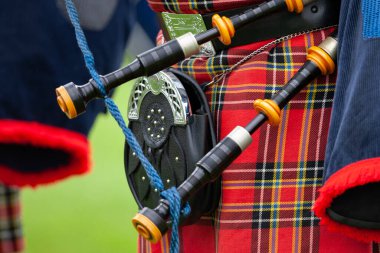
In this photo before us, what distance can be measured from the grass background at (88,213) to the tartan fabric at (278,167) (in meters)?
2.20

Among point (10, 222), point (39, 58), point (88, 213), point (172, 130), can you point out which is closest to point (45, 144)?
point (39, 58)

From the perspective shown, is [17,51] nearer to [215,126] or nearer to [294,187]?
[215,126]

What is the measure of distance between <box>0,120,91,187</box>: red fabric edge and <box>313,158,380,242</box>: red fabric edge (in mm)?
664

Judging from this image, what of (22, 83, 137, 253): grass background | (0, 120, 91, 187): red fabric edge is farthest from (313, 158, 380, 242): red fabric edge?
(22, 83, 137, 253): grass background

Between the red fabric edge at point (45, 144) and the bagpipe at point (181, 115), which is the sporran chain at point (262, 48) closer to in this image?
the bagpipe at point (181, 115)

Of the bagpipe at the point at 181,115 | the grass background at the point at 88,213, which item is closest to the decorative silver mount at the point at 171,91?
the bagpipe at the point at 181,115

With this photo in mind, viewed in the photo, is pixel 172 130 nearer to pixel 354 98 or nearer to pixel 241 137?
pixel 241 137

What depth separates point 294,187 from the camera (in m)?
1.36

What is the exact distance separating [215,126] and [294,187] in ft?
0.51

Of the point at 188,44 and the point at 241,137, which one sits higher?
the point at 188,44

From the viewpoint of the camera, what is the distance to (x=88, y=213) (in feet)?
15.3

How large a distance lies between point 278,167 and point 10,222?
1.08 m

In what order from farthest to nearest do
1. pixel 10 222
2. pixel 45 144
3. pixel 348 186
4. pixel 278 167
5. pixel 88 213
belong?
pixel 88 213
pixel 10 222
pixel 45 144
pixel 278 167
pixel 348 186

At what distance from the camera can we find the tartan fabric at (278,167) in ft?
4.43
